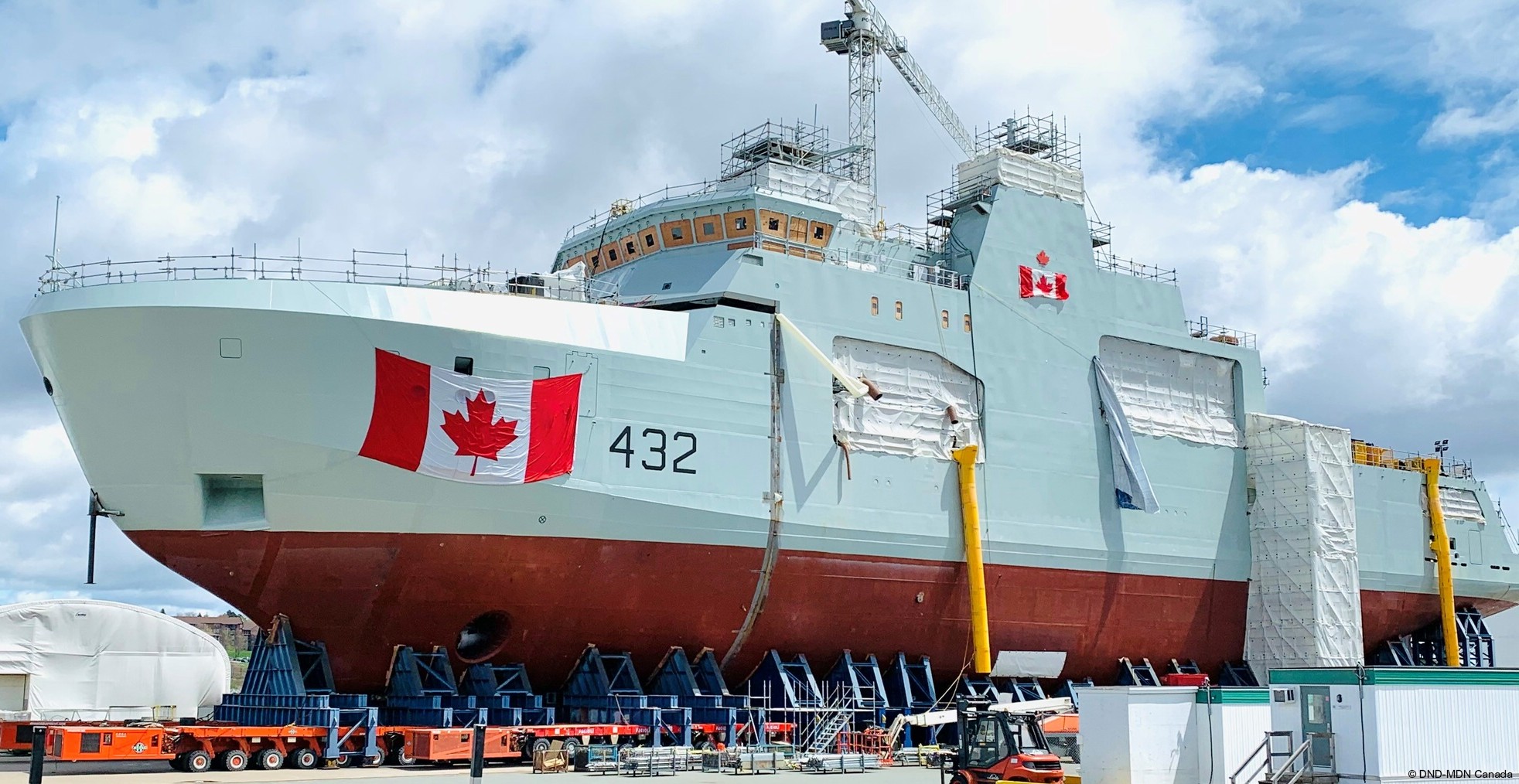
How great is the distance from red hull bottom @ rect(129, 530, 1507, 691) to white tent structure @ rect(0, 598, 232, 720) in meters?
12.4

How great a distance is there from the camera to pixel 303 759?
2323 cm

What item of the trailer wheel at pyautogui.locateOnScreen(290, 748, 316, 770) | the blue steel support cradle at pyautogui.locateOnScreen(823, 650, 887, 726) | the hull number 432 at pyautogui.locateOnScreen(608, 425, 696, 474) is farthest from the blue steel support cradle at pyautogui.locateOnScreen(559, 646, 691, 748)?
the trailer wheel at pyautogui.locateOnScreen(290, 748, 316, 770)

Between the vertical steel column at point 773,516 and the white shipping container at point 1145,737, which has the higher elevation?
the vertical steel column at point 773,516

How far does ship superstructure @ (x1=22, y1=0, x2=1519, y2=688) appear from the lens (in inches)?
936

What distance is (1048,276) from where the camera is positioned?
33750 millimetres

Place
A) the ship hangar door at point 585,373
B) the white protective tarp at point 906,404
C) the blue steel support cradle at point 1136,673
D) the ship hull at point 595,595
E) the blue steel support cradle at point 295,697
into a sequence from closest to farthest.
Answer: the blue steel support cradle at point 295,697
the ship hull at point 595,595
the ship hangar door at point 585,373
the white protective tarp at point 906,404
the blue steel support cradle at point 1136,673

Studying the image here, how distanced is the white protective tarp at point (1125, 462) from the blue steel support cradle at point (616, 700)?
44.2ft

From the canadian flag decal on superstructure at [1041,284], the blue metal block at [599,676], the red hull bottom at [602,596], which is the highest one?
the canadian flag decal on superstructure at [1041,284]

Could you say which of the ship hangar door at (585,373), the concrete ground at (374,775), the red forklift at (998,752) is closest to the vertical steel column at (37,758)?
the concrete ground at (374,775)

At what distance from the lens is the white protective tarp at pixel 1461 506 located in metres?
43.2

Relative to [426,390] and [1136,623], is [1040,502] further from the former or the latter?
[426,390]

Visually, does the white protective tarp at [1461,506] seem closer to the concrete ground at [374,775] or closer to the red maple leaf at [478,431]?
the concrete ground at [374,775]

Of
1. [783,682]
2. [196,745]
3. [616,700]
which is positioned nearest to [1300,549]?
[783,682]

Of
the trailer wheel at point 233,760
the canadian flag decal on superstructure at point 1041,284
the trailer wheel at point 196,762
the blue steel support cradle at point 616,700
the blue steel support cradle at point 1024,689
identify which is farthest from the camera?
the canadian flag decal on superstructure at point 1041,284
